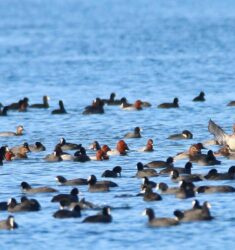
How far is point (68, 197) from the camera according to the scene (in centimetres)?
2994

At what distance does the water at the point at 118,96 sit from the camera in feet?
90.7

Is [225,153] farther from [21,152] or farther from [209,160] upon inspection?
[21,152]

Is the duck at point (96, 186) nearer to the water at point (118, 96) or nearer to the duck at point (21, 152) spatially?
the water at point (118, 96)

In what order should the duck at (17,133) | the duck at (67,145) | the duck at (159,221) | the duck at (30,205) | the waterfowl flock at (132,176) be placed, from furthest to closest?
the duck at (17,133), the duck at (67,145), the duck at (30,205), the waterfowl flock at (132,176), the duck at (159,221)

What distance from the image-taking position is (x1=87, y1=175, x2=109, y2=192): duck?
31781 mm

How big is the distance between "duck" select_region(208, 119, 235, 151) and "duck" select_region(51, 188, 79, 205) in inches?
347

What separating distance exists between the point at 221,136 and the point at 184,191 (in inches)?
338

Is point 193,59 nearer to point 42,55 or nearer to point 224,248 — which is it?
point 42,55

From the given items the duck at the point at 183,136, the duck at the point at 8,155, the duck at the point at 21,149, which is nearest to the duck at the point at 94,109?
the duck at the point at 183,136

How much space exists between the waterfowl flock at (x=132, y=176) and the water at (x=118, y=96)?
0.20 metres

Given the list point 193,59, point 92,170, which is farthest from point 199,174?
point 193,59

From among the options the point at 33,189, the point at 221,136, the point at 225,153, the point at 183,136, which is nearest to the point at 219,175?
the point at 225,153

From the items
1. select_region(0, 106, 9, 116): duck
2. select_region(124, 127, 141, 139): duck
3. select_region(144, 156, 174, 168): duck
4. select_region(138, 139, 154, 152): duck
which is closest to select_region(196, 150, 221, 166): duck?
select_region(144, 156, 174, 168): duck

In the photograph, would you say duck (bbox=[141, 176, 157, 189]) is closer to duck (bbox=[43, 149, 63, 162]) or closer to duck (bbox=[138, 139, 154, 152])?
duck (bbox=[43, 149, 63, 162])
